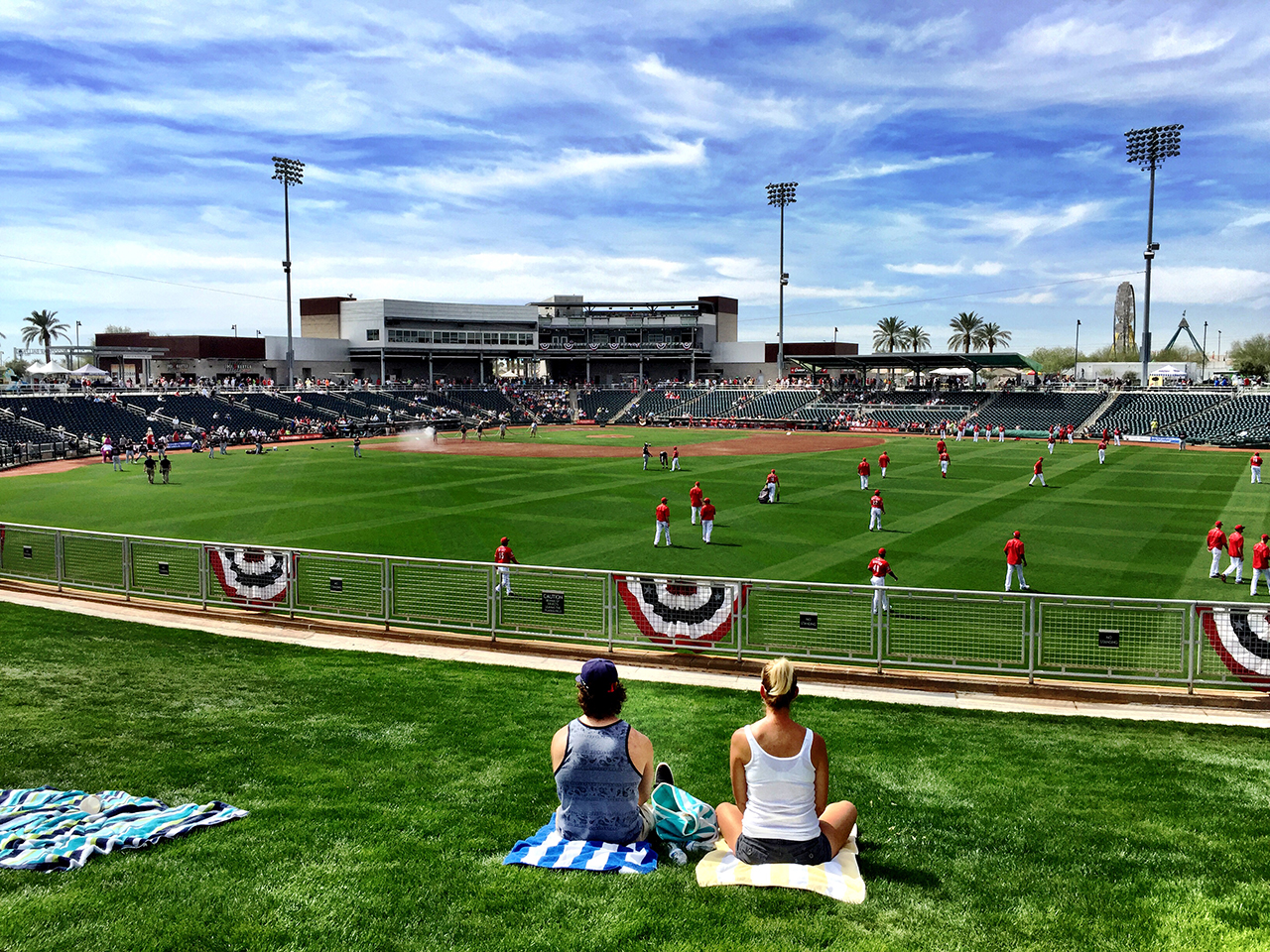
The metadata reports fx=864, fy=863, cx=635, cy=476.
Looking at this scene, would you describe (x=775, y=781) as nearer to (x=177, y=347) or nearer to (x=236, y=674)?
(x=236, y=674)

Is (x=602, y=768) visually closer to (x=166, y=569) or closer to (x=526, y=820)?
(x=526, y=820)

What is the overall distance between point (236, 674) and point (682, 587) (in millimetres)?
6705

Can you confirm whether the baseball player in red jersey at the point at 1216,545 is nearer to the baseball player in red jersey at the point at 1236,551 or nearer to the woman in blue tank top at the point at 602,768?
the baseball player in red jersey at the point at 1236,551

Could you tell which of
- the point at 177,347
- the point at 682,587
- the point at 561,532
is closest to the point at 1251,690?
the point at 682,587

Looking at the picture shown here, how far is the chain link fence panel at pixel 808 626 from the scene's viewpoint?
1371cm

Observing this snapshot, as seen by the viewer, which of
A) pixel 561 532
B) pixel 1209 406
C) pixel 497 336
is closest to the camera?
pixel 561 532

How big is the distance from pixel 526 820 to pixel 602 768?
132cm

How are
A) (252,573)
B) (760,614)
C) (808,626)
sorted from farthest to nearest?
(252,573), (760,614), (808,626)

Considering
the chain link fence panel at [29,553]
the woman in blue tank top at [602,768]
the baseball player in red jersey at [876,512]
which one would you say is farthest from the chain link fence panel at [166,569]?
the baseball player in red jersey at [876,512]

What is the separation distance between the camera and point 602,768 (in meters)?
5.93

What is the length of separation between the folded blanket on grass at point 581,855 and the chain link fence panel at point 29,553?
56.7 ft

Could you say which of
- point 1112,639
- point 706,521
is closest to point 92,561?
point 706,521

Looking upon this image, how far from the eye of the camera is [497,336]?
123 metres

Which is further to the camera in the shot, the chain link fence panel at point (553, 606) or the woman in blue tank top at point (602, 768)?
the chain link fence panel at point (553, 606)
